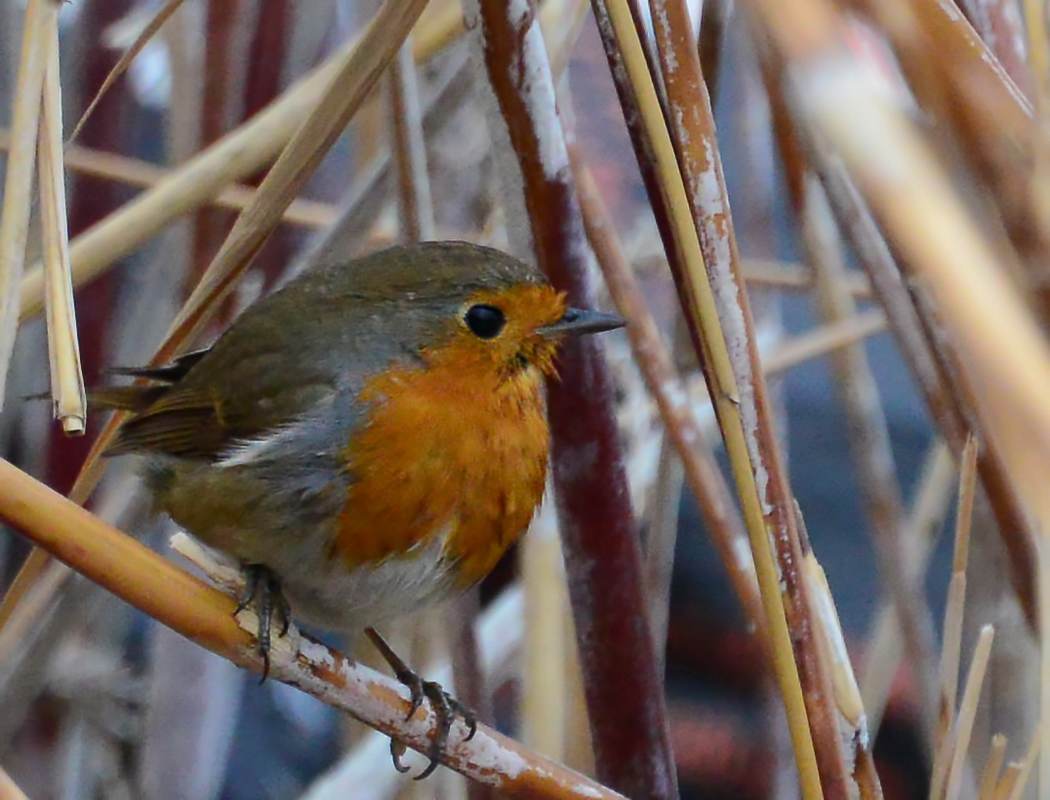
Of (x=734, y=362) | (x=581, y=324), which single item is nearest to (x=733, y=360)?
(x=734, y=362)

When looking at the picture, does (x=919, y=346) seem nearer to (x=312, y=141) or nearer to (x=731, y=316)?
(x=731, y=316)

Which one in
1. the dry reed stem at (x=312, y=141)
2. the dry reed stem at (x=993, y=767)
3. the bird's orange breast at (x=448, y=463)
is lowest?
the dry reed stem at (x=993, y=767)

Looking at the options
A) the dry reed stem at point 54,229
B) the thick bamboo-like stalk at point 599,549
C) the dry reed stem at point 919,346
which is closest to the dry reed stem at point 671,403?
the thick bamboo-like stalk at point 599,549

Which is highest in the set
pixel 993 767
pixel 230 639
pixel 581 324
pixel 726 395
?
pixel 581 324

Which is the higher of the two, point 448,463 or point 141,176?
point 141,176

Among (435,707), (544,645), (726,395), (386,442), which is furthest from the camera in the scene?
(544,645)

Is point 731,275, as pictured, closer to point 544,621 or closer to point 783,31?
point 783,31

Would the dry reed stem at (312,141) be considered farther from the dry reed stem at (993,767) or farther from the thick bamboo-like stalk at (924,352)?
the dry reed stem at (993,767)

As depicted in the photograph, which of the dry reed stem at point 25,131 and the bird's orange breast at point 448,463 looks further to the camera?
the bird's orange breast at point 448,463

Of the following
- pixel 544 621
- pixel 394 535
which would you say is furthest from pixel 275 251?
pixel 394 535
